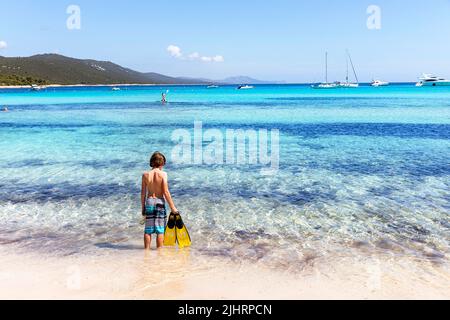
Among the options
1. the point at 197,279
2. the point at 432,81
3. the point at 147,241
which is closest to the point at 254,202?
the point at 147,241

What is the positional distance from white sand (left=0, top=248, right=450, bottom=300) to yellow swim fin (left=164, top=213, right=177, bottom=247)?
18.2 inches

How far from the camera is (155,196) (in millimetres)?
8125

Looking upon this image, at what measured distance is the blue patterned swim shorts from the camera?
8.11 meters

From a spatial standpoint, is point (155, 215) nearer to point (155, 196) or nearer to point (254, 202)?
point (155, 196)

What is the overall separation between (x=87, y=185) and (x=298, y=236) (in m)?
8.40

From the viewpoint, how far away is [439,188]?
45.0ft

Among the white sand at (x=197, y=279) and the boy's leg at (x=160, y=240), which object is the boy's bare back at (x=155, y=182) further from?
the white sand at (x=197, y=279)

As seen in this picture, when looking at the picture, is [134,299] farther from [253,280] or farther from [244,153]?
[244,153]

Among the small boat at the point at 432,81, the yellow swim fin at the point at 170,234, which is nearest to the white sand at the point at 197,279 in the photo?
the yellow swim fin at the point at 170,234

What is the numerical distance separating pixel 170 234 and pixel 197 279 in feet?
5.68

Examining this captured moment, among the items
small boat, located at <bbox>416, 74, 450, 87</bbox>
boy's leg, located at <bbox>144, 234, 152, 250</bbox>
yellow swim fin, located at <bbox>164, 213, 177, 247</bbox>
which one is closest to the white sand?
boy's leg, located at <bbox>144, 234, 152, 250</bbox>

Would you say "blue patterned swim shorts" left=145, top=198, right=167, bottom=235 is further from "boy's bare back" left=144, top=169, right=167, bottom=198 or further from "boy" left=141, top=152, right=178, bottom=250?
"boy's bare back" left=144, top=169, right=167, bottom=198

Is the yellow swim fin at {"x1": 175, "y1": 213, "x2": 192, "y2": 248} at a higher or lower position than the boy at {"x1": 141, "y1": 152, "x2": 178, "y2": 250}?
lower
